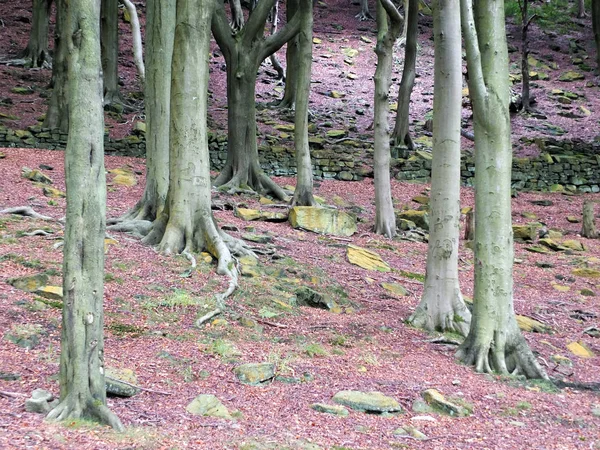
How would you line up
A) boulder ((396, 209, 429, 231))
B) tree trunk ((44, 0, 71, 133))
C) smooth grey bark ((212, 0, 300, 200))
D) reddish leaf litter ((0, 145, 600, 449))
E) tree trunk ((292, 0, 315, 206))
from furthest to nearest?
tree trunk ((44, 0, 71, 133))
boulder ((396, 209, 429, 231))
smooth grey bark ((212, 0, 300, 200))
tree trunk ((292, 0, 315, 206))
reddish leaf litter ((0, 145, 600, 449))

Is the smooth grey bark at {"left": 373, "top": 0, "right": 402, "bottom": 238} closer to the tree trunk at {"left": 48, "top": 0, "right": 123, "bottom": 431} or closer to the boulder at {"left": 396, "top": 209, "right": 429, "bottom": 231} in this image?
the boulder at {"left": 396, "top": 209, "right": 429, "bottom": 231}

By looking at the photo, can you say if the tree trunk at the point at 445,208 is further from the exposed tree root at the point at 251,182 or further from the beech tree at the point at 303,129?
the exposed tree root at the point at 251,182

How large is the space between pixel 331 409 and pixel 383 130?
27.9ft

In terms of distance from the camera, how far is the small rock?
5.01 m

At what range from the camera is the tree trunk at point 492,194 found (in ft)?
21.9

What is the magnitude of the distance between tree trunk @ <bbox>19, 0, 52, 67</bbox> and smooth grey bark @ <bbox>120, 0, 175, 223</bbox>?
14.4 meters

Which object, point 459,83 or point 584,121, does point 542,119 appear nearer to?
point 584,121

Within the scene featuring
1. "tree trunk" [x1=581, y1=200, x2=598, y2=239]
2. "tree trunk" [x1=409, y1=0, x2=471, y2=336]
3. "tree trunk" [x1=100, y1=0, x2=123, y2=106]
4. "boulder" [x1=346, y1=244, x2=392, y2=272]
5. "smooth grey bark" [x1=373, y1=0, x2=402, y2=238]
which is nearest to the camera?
"tree trunk" [x1=409, y1=0, x2=471, y2=336]

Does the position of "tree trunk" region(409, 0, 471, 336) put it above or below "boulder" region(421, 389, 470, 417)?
above

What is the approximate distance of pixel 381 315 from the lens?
8273mm

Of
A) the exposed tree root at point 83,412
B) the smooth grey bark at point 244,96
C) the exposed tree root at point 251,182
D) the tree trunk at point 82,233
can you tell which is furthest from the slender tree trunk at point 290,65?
the exposed tree root at point 83,412

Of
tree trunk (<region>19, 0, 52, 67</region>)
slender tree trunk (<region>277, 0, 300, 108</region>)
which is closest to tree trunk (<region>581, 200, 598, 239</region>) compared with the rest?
slender tree trunk (<region>277, 0, 300, 108</region>)

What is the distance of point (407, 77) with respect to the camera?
20062 millimetres

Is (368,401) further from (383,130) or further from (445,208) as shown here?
(383,130)
